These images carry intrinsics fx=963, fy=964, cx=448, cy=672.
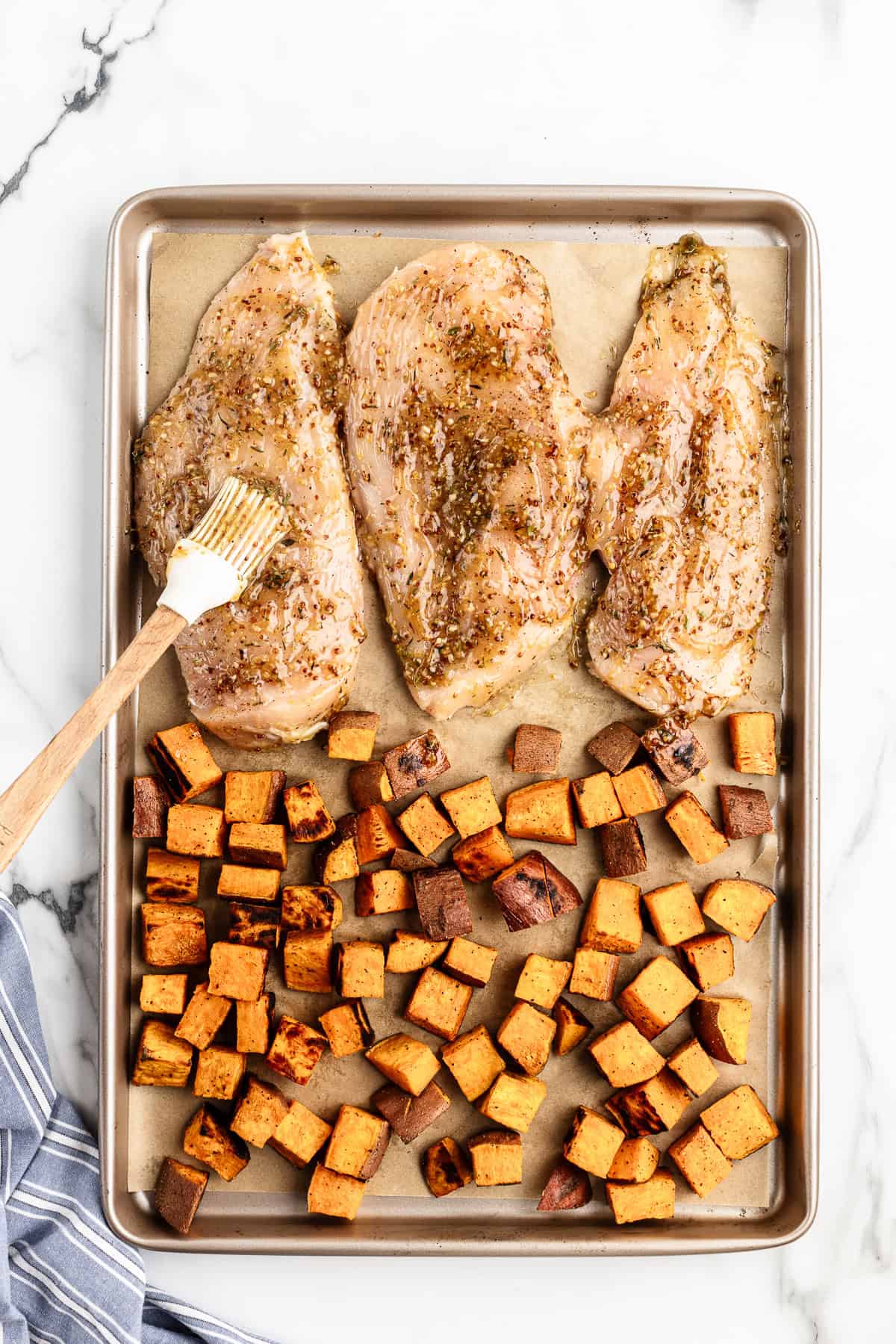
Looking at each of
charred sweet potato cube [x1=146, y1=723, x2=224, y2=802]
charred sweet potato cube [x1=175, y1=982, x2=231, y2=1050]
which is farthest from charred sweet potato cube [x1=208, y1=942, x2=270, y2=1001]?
charred sweet potato cube [x1=146, y1=723, x2=224, y2=802]

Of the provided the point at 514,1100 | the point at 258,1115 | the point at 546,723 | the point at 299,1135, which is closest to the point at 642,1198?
the point at 514,1100

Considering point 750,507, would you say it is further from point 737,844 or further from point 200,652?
point 200,652

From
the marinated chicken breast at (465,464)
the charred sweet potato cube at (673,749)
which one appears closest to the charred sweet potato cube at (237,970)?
the marinated chicken breast at (465,464)

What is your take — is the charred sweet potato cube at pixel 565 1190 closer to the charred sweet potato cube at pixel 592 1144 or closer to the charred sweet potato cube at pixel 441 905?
the charred sweet potato cube at pixel 592 1144

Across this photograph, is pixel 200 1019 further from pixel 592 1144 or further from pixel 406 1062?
pixel 592 1144

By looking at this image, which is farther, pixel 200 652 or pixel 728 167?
pixel 728 167

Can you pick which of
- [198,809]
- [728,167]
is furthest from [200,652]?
[728,167]

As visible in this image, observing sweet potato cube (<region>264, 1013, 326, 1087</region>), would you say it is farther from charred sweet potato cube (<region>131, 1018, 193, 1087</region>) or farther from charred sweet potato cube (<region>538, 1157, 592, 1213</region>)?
charred sweet potato cube (<region>538, 1157, 592, 1213</region>)
